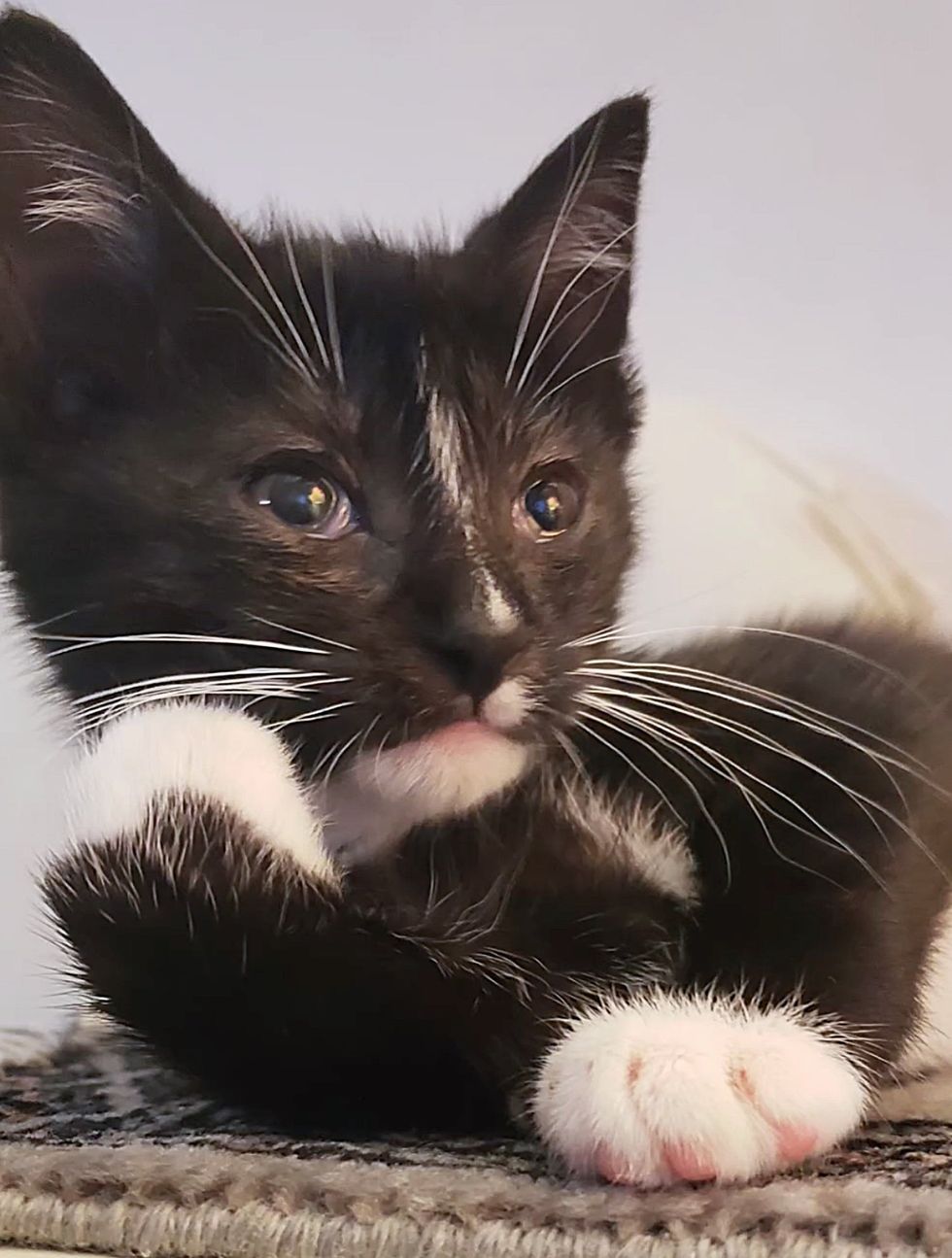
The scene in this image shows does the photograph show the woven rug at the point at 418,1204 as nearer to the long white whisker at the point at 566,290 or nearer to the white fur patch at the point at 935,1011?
the white fur patch at the point at 935,1011

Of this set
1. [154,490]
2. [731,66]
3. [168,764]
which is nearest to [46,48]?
[154,490]

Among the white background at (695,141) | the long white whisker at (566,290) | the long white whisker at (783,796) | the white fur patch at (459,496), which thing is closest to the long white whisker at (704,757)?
the long white whisker at (783,796)

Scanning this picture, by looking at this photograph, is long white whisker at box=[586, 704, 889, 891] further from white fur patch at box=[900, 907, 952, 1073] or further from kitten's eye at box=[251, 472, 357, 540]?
kitten's eye at box=[251, 472, 357, 540]

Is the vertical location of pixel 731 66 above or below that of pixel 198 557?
above

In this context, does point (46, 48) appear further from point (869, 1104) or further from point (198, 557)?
point (869, 1104)

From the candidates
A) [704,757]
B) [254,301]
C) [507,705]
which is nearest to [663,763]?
[704,757]

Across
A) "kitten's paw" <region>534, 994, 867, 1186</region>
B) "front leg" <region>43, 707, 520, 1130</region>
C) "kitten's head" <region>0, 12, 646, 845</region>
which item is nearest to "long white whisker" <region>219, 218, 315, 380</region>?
"kitten's head" <region>0, 12, 646, 845</region>

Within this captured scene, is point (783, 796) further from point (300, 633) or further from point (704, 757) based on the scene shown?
point (300, 633)
